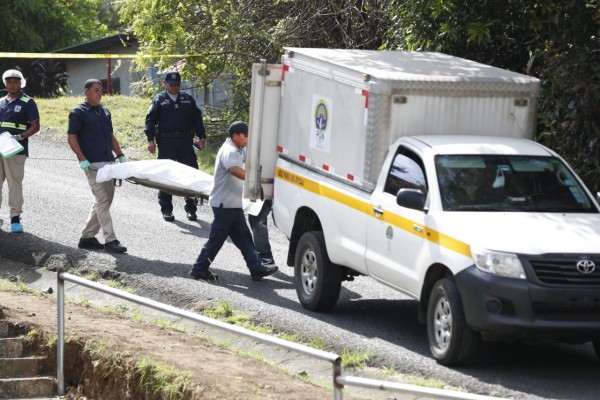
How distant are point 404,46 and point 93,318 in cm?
704

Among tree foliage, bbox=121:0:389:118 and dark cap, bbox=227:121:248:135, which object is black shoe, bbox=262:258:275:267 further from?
tree foliage, bbox=121:0:389:118

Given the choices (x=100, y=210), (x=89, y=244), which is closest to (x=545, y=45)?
(x=100, y=210)

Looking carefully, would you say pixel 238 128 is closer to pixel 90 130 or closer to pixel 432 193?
pixel 90 130

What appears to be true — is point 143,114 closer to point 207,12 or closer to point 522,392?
point 207,12

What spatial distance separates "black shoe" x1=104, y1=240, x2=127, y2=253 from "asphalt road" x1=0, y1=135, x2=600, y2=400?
0.10 m

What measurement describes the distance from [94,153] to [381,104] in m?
4.37

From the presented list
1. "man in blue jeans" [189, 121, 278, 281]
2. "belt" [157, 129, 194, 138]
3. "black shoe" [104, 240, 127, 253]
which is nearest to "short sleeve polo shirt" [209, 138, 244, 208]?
"man in blue jeans" [189, 121, 278, 281]

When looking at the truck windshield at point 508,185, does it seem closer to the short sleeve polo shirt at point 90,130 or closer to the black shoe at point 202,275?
the black shoe at point 202,275

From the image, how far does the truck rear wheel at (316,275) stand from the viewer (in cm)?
1103

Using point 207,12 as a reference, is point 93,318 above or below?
below

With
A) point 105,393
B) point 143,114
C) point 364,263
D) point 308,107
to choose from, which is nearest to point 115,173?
point 308,107

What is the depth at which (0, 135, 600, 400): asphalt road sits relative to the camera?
9.20m

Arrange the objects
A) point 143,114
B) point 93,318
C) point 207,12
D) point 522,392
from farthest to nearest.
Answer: point 143,114, point 207,12, point 93,318, point 522,392

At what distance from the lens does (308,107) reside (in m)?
11.7
